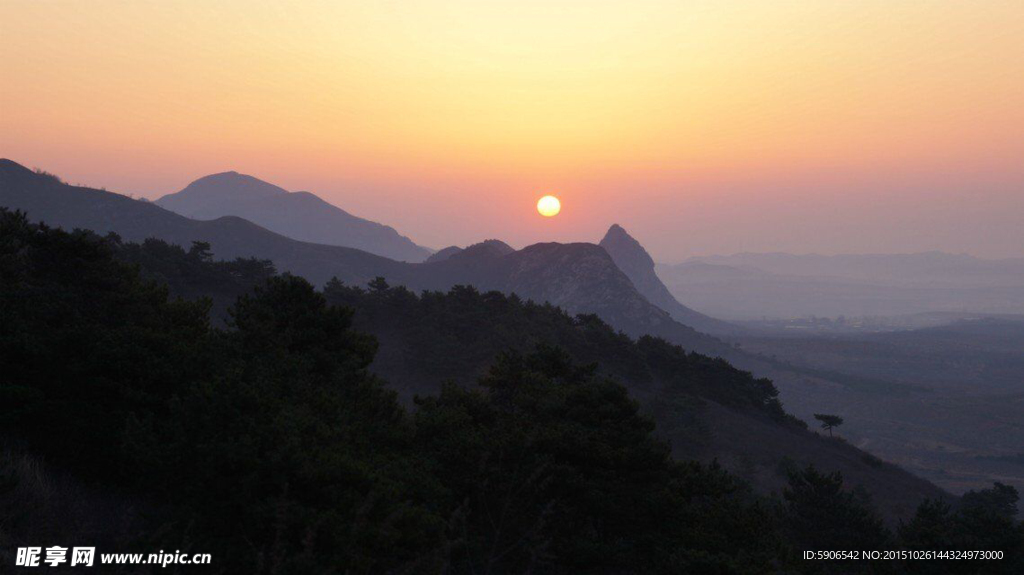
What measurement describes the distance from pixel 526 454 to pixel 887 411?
400 feet

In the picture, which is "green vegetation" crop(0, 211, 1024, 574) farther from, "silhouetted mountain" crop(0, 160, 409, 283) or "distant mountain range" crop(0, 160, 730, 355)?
"distant mountain range" crop(0, 160, 730, 355)

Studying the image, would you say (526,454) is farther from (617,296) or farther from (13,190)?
(13,190)

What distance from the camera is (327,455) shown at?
31.1ft

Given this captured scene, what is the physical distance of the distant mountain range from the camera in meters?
137

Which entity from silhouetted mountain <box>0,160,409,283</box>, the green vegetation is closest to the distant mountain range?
silhouetted mountain <box>0,160,409,283</box>

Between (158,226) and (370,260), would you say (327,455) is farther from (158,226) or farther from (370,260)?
(370,260)

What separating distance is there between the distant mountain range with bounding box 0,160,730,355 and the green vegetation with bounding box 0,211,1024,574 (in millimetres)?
125687

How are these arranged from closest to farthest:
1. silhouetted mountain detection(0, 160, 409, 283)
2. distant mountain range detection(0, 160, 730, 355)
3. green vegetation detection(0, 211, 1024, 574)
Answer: green vegetation detection(0, 211, 1024, 574) → silhouetted mountain detection(0, 160, 409, 283) → distant mountain range detection(0, 160, 730, 355)

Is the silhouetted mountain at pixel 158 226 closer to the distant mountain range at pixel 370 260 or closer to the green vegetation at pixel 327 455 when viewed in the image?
the distant mountain range at pixel 370 260

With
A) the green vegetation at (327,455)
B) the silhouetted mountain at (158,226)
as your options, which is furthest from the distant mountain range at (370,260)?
the green vegetation at (327,455)

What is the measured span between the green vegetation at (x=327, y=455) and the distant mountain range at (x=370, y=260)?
125687 mm

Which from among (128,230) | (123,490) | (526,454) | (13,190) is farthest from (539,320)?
(13,190)

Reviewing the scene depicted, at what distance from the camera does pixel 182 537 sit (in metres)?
8.62

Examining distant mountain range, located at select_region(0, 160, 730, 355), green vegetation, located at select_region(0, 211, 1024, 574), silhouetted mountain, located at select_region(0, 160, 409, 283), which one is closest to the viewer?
green vegetation, located at select_region(0, 211, 1024, 574)
